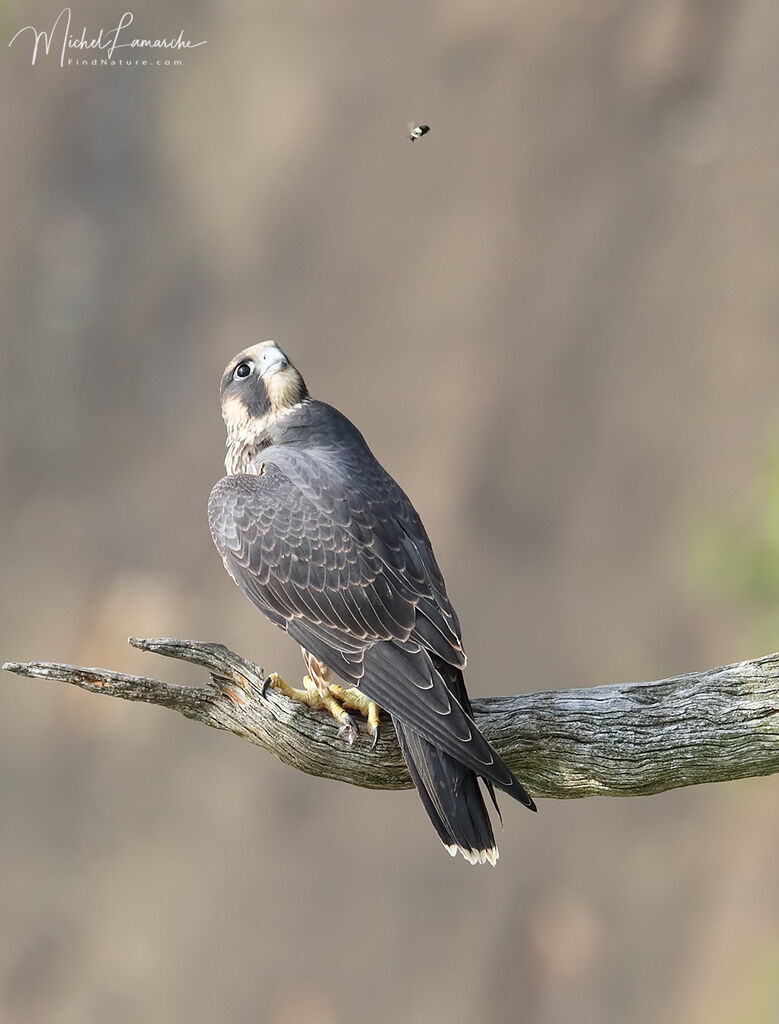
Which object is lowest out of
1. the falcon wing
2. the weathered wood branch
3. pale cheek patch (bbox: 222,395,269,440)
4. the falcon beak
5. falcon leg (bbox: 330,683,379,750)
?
the weathered wood branch

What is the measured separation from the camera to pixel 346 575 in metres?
3.63

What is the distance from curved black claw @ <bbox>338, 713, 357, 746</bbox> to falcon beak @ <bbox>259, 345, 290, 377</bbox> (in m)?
1.19

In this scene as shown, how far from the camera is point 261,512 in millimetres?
3762

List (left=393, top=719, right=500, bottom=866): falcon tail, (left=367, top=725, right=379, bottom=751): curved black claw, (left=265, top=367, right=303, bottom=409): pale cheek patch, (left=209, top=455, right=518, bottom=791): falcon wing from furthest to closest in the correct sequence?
(left=265, top=367, right=303, bottom=409): pale cheek patch
(left=367, top=725, right=379, bottom=751): curved black claw
(left=209, top=455, right=518, bottom=791): falcon wing
(left=393, top=719, right=500, bottom=866): falcon tail

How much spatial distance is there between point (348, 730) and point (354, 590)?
44cm

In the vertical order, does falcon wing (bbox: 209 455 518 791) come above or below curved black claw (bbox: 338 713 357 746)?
above

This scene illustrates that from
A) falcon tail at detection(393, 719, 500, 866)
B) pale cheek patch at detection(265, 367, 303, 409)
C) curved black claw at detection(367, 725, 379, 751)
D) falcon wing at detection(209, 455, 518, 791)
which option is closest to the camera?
falcon tail at detection(393, 719, 500, 866)

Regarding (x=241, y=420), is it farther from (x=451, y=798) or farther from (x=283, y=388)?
(x=451, y=798)

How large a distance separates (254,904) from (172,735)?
1488 mm

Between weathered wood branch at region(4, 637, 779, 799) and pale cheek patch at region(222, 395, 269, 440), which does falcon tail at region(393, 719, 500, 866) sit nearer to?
weathered wood branch at region(4, 637, 779, 799)

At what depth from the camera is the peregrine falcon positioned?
331 centimetres

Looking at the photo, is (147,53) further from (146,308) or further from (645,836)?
(645,836)

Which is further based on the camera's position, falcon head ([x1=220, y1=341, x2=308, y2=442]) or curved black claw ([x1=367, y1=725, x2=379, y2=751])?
falcon head ([x1=220, y1=341, x2=308, y2=442])

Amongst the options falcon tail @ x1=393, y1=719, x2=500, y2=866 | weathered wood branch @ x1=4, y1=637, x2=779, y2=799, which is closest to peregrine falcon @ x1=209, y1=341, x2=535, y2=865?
falcon tail @ x1=393, y1=719, x2=500, y2=866
